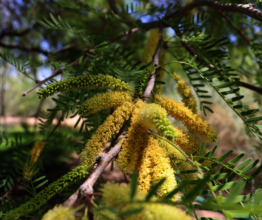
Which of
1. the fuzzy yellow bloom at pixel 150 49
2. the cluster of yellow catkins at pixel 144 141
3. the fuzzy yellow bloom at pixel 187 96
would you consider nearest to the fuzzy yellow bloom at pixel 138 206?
the cluster of yellow catkins at pixel 144 141

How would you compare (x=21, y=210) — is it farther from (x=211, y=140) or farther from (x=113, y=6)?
(x=113, y=6)

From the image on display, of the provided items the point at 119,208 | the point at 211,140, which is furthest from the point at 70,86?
the point at 211,140

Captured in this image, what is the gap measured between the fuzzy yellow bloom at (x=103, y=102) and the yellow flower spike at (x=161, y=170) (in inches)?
6.2

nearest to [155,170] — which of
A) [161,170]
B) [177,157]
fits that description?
[161,170]

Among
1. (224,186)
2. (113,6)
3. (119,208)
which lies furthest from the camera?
(113,6)

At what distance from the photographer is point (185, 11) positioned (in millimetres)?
1052

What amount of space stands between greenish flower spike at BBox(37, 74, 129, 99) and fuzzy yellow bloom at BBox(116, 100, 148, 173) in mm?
113

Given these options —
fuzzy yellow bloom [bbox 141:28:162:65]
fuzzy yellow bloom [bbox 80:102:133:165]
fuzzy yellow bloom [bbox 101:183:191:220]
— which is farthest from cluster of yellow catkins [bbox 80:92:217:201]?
fuzzy yellow bloom [bbox 141:28:162:65]

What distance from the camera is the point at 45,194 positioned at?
0.43 metres

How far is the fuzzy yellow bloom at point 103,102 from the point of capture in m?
0.56

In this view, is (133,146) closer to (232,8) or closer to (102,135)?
(102,135)

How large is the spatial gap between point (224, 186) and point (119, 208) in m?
0.28

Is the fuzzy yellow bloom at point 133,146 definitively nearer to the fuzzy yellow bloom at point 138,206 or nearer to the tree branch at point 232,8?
the fuzzy yellow bloom at point 138,206

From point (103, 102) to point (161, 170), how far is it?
255 millimetres
